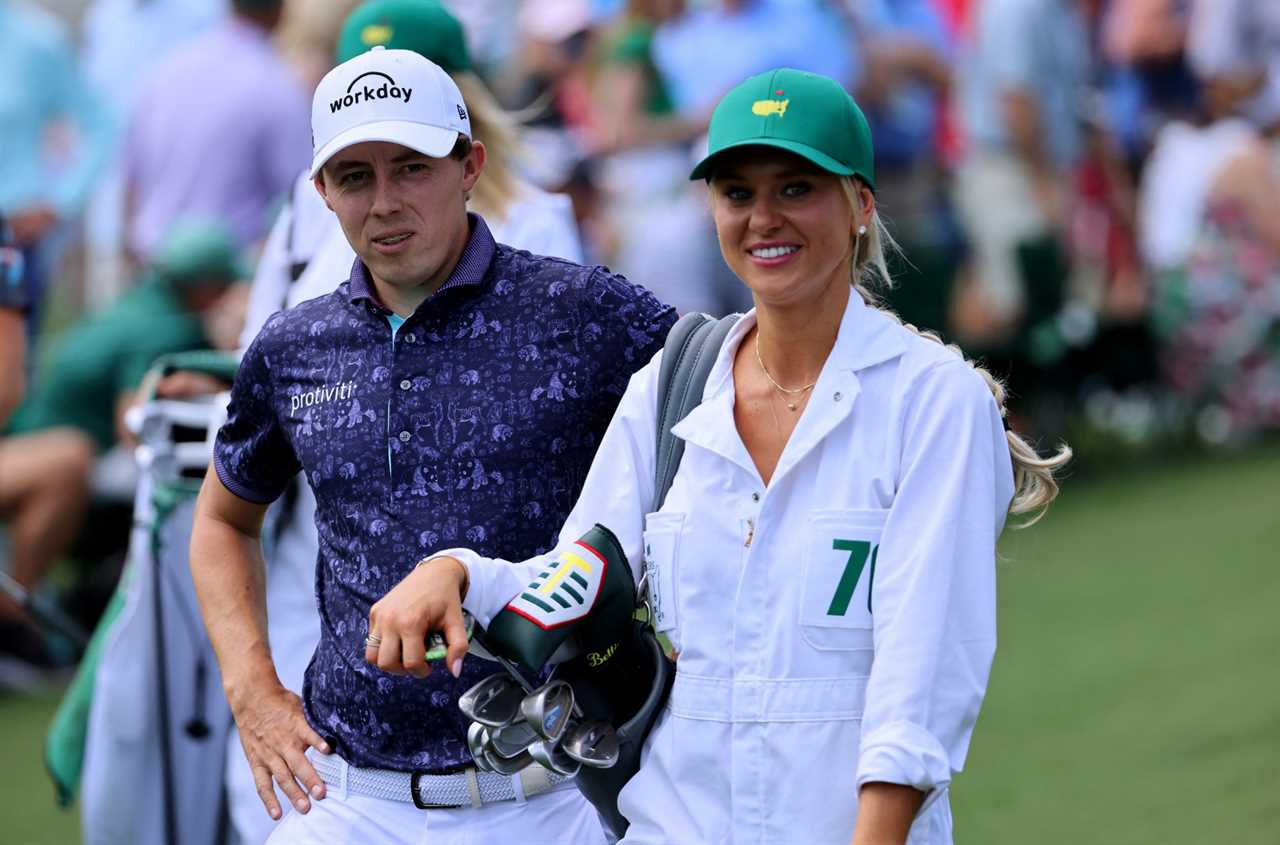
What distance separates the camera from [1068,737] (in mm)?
7699

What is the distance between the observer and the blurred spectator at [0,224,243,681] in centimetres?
900

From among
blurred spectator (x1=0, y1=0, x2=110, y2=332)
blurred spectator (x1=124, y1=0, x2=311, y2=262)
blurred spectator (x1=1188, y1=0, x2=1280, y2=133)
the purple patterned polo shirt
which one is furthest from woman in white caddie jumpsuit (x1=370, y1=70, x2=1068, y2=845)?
blurred spectator (x1=1188, y1=0, x2=1280, y2=133)

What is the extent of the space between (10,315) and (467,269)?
261cm

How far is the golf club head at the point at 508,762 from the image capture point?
335cm

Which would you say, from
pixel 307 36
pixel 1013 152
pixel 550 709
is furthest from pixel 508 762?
pixel 1013 152

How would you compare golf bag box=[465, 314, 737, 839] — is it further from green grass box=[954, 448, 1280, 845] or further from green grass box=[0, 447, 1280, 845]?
green grass box=[0, 447, 1280, 845]

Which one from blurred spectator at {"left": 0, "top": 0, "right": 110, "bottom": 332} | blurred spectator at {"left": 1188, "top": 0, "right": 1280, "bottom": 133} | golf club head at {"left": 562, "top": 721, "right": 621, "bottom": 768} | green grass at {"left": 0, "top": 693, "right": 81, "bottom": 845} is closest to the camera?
golf club head at {"left": 562, "top": 721, "right": 621, "bottom": 768}

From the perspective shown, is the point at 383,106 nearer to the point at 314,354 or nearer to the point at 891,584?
the point at 314,354

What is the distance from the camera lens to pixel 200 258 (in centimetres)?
922

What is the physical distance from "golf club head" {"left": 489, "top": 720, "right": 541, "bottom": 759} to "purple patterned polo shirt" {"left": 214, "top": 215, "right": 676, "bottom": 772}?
231 millimetres

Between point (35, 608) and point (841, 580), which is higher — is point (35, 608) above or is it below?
below

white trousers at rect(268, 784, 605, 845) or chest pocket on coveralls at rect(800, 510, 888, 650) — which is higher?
chest pocket on coveralls at rect(800, 510, 888, 650)

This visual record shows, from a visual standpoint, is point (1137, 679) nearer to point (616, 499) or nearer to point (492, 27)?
point (616, 499)

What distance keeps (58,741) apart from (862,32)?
8.41 metres
